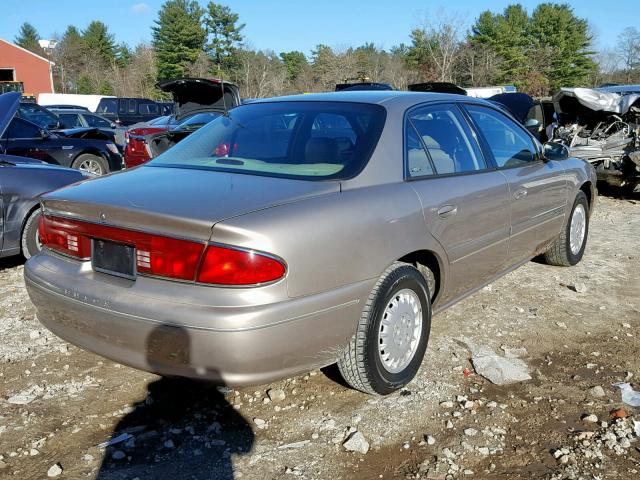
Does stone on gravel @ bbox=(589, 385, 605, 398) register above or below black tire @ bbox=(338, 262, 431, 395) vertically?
below

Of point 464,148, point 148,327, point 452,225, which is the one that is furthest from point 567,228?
point 148,327

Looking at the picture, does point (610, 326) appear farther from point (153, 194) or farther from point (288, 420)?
point (153, 194)

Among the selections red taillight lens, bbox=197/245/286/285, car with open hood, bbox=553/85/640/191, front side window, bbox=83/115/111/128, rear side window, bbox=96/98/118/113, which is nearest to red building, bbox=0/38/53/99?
rear side window, bbox=96/98/118/113

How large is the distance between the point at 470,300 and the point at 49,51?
66.8 metres

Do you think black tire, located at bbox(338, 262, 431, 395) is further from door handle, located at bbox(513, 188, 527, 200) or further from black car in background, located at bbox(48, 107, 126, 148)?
black car in background, located at bbox(48, 107, 126, 148)

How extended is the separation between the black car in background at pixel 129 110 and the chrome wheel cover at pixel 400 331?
21076 millimetres

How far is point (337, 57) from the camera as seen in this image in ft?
149

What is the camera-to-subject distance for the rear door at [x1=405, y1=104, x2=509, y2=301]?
3.37m

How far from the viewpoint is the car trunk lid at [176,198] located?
2.54 meters

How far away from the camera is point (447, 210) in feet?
11.2

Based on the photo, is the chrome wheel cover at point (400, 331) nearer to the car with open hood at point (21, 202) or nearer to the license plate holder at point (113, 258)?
the license plate holder at point (113, 258)

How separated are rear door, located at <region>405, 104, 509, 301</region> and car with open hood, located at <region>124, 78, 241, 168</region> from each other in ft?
17.4

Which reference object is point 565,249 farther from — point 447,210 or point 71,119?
point 71,119

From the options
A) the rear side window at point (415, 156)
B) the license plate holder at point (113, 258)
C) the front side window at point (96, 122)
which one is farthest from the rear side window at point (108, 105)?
the license plate holder at point (113, 258)
